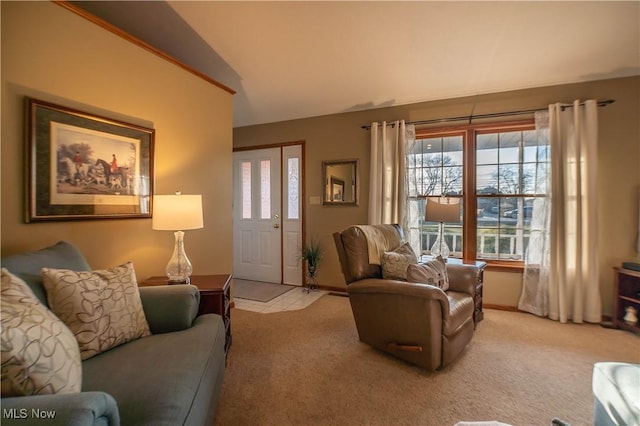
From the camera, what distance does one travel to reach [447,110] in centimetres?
332

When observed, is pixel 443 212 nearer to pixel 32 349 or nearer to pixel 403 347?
pixel 403 347

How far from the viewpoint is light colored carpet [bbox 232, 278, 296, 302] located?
360cm

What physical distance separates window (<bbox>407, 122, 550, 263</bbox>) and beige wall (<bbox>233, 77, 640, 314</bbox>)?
28 cm

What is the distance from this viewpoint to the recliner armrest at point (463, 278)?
241 centimetres

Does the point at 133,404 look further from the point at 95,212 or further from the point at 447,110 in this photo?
the point at 447,110

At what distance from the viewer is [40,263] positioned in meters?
1.32

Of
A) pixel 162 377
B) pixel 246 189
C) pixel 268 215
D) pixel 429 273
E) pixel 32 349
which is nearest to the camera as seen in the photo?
pixel 32 349

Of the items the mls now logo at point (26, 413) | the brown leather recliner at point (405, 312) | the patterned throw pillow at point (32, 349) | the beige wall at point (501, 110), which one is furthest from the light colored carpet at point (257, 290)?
the mls now logo at point (26, 413)

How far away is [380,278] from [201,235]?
5.94ft

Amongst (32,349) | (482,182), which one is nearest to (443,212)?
(482,182)

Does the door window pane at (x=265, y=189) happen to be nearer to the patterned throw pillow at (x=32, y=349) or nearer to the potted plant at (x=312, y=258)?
the potted plant at (x=312, y=258)

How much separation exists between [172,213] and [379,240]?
1646 mm

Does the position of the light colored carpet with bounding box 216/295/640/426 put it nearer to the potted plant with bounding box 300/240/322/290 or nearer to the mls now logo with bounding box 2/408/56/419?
the mls now logo with bounding box 2/408/56/419

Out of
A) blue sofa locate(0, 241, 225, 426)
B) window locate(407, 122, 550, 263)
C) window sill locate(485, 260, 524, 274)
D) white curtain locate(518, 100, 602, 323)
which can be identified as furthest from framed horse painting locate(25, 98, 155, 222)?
white curtain locate(518, 100, 602, 323)
